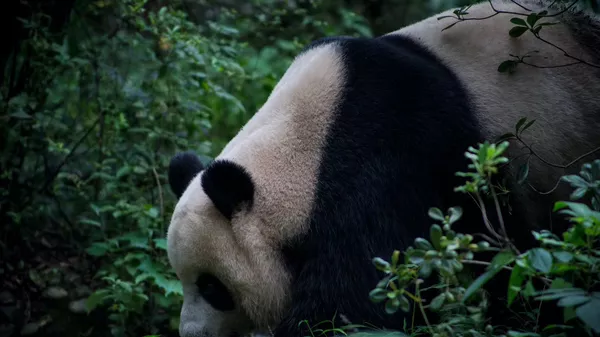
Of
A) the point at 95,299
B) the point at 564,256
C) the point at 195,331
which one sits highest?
the point at 564,256

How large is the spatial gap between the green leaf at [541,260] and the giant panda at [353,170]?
109 centimetres

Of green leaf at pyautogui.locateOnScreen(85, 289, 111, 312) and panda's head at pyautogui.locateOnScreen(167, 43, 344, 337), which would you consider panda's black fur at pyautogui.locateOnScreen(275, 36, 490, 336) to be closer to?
panda's head at pyautogui.locateOnScreen(167, 43, 344, 337)

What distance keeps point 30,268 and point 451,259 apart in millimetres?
3625

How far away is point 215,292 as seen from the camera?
3.71 meters

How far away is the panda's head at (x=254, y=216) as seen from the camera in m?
3.56

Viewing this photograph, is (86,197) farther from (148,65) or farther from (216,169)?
(216,169)

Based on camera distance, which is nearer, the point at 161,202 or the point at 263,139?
the point at 263,139

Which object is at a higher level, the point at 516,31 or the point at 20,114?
the point at 516,31

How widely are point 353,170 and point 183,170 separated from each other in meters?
1.03

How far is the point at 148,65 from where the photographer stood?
5625mm

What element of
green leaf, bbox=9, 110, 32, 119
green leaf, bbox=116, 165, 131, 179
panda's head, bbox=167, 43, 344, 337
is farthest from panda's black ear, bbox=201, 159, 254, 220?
green leaf, bbox=9, 110, 32, 119

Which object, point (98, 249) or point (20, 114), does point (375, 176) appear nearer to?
point (98, 249)

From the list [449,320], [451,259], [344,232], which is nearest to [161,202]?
[344,232]

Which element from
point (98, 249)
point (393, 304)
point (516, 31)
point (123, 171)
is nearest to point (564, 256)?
point (393, 304)
